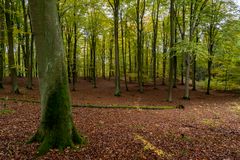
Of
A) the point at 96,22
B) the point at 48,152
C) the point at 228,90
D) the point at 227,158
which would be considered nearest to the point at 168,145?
the point at 227,158

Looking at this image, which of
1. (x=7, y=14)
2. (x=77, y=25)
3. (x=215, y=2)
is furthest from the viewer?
(x=77, y=25)

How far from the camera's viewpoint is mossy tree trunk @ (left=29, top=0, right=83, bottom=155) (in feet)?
15.0

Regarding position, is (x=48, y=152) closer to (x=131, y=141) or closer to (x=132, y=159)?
(x=132, y=159)

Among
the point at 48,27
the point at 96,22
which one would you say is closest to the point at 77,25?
the point at 96,22

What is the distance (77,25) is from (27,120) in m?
17.8

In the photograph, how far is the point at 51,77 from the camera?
15.3 feet

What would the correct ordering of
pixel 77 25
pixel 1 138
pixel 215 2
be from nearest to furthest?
1. pixel 1 138
2. pixel 215 2
3. pixel 77 25

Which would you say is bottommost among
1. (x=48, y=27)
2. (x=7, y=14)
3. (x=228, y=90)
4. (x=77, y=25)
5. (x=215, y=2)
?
(x=228, y=90)

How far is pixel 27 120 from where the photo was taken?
7.59 meters

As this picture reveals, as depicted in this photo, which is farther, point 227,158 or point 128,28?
point 128,28

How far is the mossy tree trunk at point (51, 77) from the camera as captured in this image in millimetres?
4574

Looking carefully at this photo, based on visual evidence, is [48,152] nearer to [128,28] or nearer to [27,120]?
[27,120]

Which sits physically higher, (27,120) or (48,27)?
(48,27)

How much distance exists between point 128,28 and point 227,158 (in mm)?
22084
